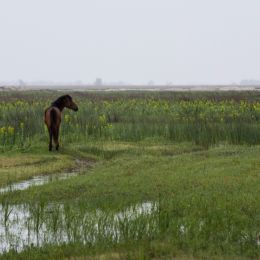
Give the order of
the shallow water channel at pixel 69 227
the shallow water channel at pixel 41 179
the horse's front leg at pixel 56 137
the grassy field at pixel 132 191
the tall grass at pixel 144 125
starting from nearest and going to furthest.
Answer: the grassy field at pixel 132 191 → the shallow water channel at pixel 69 227 → the shallow water channel at pixel 41 179 → the horse's front leg at pixel 56 137 → the tall grass at pixel 144 125

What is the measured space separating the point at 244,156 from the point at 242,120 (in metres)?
8.14

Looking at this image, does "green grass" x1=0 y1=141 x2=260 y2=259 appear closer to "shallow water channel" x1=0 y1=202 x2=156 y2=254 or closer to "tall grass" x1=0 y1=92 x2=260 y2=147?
"shallow water channel" x1=0 y1=202 x2=156 y2=254

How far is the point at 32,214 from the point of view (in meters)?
11.2

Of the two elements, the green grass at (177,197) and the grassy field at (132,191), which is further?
the grassy field at (132,191)

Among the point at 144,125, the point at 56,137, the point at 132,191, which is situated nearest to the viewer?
the point at 132,191

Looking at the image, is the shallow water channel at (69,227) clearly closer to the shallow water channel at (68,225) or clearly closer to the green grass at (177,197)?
the shallow water channel at (68,225)

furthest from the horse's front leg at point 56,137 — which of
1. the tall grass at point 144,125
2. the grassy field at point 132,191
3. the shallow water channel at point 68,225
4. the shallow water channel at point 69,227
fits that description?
the shallow water channel at point 69,227

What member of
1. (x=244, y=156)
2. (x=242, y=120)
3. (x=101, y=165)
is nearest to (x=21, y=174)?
(x=101, y=165)

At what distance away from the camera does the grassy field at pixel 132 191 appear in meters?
8.90

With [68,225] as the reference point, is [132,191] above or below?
below

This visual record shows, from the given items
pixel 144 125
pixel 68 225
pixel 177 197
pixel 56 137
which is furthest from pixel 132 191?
pixel 144 125

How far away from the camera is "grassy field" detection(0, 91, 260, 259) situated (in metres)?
8.90

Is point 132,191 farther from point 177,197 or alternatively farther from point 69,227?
point 69,227

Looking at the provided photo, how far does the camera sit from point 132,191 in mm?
13078
